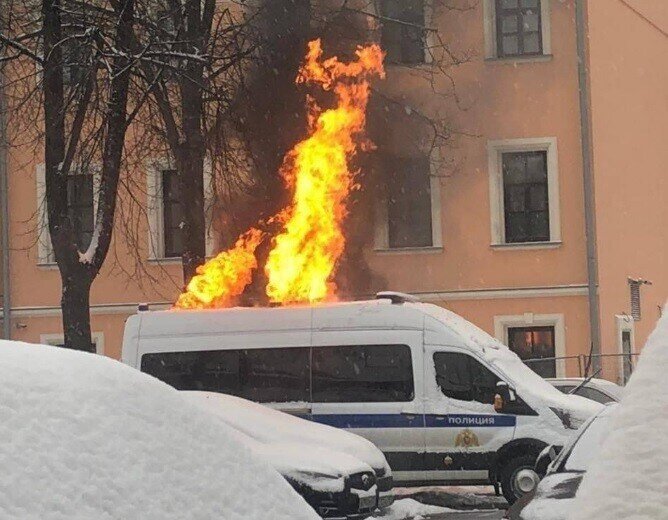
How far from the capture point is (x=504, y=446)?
52.3 ft

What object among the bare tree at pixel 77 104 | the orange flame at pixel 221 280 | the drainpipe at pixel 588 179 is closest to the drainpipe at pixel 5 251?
the orange flame at pixel 221 280


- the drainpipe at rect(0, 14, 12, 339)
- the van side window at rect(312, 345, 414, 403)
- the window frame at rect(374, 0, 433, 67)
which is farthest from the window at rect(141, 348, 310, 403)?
the drainpipe at rect(0, 14, 12, 339)

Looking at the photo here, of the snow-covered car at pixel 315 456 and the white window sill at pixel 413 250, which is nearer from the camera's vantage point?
the snow-covered car at pixel 315 456

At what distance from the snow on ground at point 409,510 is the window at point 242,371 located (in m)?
1.48

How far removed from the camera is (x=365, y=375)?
16.4 meters

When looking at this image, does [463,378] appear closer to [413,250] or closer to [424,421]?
[424,421]

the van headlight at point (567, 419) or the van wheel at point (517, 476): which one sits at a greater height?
the van headlight at point (567, 419)

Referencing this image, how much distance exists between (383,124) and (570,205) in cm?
435

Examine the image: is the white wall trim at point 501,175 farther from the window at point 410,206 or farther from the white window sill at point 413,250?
the window at point 410,206

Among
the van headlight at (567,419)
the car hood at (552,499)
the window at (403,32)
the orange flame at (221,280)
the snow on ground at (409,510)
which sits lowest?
the snow on ground at (409,510)

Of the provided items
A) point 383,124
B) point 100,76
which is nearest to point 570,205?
point 383,124

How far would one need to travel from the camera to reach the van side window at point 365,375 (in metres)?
16.3

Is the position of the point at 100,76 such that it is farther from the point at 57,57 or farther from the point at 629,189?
the point at 629,189

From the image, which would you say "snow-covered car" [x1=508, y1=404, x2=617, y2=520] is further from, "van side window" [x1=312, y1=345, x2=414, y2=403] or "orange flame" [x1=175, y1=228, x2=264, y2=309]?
"orange flame" [x1=175, y1=228, x2=264, y2=309]
